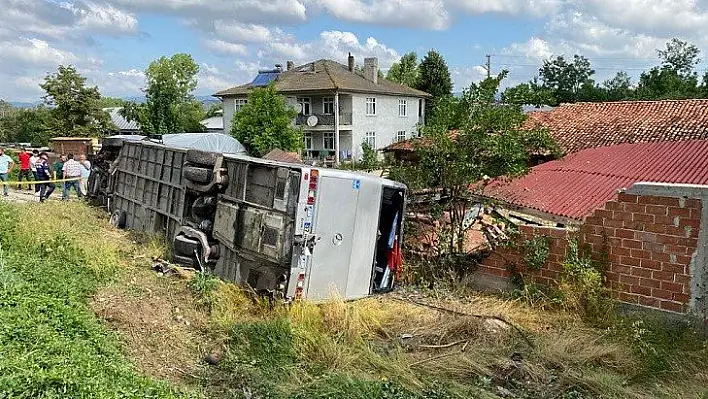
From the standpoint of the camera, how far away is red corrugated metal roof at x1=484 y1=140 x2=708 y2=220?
1244 centimetres

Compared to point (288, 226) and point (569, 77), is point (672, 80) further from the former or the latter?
point (288, 226)

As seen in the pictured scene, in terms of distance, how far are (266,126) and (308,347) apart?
25752 mm

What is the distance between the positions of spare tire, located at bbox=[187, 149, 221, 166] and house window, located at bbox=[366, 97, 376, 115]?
3079 centimetres

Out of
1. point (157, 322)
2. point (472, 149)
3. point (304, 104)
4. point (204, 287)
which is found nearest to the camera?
point (157, 322)

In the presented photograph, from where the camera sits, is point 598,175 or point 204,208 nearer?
point 204,208

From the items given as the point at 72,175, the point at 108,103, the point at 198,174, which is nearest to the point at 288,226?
the point at 198,174

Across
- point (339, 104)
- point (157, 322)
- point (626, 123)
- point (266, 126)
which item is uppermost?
point (339, 104)

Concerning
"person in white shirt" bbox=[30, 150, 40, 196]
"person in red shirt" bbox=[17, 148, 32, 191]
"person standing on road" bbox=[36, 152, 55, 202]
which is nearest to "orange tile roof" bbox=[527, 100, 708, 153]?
"person standing on road" bbox=[36, 152, 55, 202]

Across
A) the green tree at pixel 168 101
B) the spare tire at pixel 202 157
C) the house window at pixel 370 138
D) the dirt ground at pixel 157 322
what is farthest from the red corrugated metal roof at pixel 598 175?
the green tree at pixel 168 101

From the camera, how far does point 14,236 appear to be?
8.77 m

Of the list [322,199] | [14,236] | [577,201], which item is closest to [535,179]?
[577,201]

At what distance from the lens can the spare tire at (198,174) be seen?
334 inches

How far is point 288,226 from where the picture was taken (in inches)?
273

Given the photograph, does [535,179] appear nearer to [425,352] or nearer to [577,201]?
[577,201]
